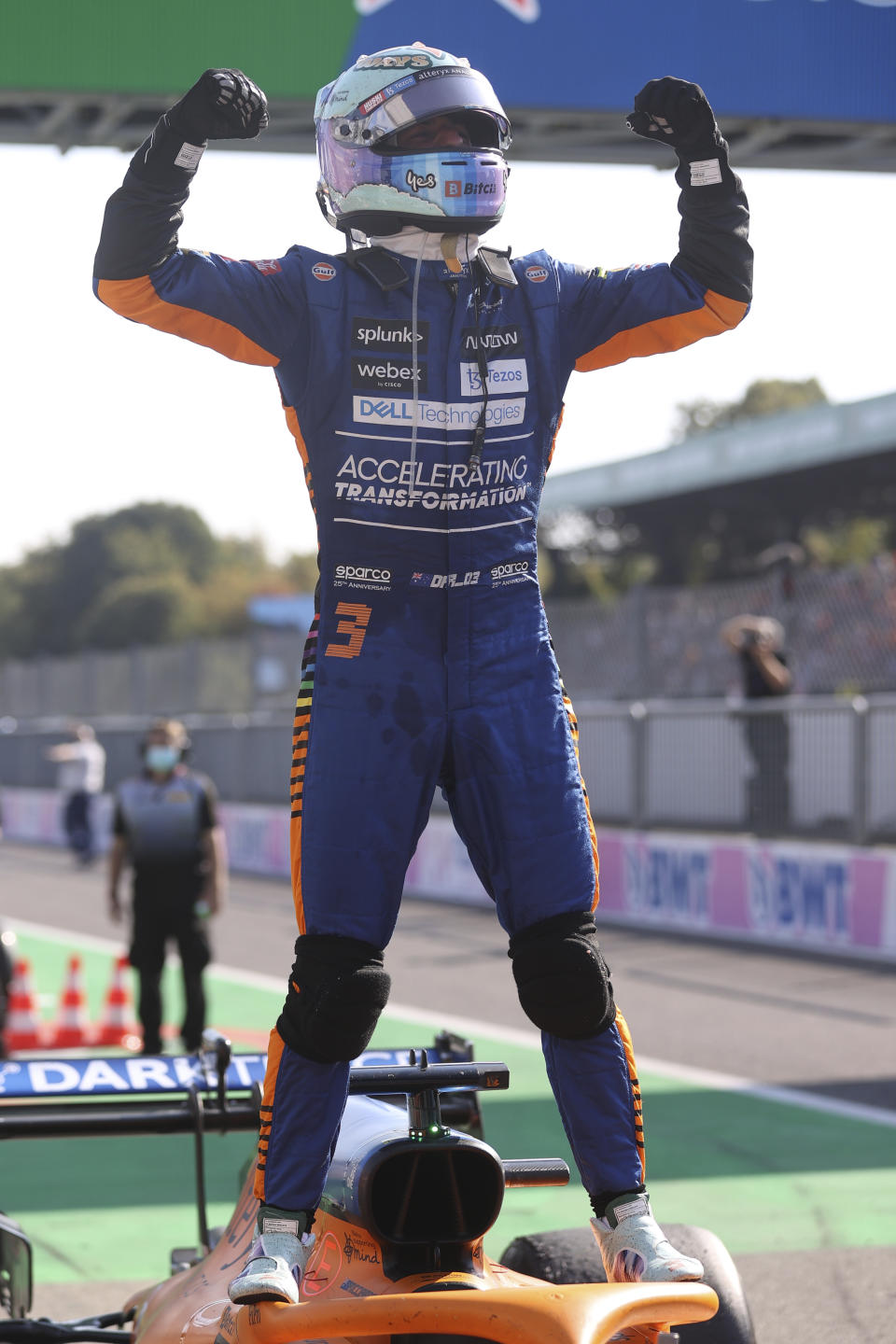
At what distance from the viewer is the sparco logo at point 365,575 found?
10.6 feet

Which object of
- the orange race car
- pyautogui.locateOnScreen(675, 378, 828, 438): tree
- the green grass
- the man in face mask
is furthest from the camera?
pyautogui.locateOnScreen(675, 378, 828, 438): tree

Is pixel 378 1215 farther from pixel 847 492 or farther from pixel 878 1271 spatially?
pixel 847 492

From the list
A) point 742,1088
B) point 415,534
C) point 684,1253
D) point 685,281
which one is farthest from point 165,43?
point 684,1253

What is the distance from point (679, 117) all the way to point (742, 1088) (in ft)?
20.7

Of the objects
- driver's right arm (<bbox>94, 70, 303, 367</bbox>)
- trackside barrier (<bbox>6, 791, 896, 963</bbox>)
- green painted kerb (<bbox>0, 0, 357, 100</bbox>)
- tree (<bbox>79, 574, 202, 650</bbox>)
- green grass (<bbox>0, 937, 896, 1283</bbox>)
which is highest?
tree (<bbox>79, 574, 202, 650</bbox>)

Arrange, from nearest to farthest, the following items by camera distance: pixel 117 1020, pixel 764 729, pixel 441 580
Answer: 1. pixel 441 580
2. pixel 117 1020
3. pixel 764 729

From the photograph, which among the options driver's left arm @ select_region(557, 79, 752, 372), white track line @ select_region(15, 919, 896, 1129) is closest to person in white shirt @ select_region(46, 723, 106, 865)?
white track line @ select_region(15, 919, 896, 1129)

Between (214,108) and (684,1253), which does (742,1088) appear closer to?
(684,1253)

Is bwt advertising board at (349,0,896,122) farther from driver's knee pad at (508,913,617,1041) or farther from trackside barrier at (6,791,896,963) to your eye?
driver's knee pad at (508,913,617,1041)

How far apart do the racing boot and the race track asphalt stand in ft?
7.32

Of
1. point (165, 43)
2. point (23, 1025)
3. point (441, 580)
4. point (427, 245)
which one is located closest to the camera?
point (441, 580)

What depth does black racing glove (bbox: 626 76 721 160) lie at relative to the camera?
3256 millimetres

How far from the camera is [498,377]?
330 centimetres

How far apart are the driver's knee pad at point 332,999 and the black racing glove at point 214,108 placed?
1.39m
